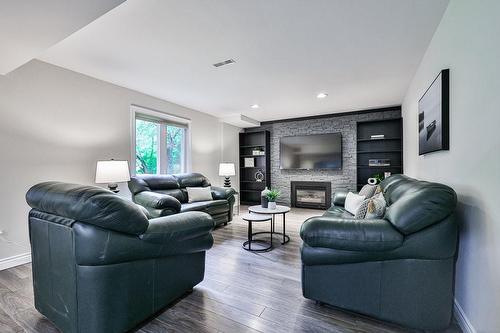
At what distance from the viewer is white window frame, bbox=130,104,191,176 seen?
12.6 ft

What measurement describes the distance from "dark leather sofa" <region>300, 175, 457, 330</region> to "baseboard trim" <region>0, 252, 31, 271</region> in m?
3.28

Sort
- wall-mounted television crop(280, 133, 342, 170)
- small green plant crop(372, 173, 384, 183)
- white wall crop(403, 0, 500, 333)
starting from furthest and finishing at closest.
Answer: wall-mounted television crop(280, 133, 342, 170) → small green plant crop(372, 173, 384, 183) → white wall crop(403, 0, 500, 333)

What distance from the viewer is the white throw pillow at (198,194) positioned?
4.07 m

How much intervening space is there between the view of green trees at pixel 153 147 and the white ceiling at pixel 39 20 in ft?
7.06

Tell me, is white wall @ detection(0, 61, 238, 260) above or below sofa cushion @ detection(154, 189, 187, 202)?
above

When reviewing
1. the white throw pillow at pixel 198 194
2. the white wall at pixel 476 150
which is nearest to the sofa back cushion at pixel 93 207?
the white wall at pixel 476 150

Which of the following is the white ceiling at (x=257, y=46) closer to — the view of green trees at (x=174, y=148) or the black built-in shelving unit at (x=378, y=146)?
the view of green trees at (x=174, y=148)

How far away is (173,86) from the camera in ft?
11.9

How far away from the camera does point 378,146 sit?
5.18 meters

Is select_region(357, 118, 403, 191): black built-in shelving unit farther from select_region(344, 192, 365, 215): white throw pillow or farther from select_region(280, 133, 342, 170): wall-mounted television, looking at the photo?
select_region(344, 192, 365, 215): white throw pillow

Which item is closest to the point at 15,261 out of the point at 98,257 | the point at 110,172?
the point at 110,172

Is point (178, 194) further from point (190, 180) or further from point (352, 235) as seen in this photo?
point (352, 235)

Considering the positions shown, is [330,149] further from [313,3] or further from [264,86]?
[313,3]

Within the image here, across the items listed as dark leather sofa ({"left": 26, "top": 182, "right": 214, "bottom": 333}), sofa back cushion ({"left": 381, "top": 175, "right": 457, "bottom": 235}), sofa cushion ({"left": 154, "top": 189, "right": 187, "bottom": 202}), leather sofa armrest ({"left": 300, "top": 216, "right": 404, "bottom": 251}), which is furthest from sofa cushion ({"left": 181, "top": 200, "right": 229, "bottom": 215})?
sofa back cushion ({"left": 381, "top": 175, "right": 457, "bottom": 235})
